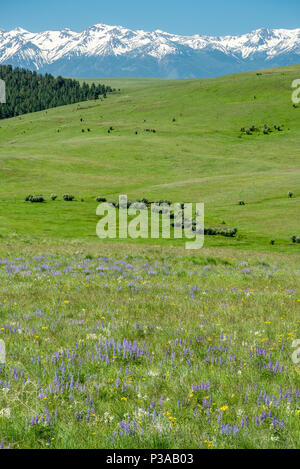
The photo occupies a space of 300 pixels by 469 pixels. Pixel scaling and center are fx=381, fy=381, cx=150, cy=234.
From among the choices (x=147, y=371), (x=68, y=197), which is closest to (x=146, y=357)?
(x=147, y=371)

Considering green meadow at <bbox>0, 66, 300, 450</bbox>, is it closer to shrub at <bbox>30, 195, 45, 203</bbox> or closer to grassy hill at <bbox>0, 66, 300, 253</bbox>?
grassy hill at <bbox>0, 66, 300, 253</bbox>

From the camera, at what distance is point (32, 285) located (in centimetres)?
1210

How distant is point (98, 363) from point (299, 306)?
265 inches

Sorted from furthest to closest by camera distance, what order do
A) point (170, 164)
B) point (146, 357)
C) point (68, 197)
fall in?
point (170, 164) < point (68, 197) < point (146, 357)

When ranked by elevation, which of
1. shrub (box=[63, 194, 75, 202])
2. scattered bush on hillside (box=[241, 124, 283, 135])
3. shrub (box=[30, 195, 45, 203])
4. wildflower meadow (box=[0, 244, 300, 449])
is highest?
scattered bush on hillside (box=[241, 124, 283, 135])

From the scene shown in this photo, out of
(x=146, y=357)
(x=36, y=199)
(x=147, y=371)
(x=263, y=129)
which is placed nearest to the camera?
(x=147, y=371)

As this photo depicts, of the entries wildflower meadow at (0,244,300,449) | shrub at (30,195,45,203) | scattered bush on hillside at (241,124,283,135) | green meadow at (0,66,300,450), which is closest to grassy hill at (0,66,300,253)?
scattered bush on hillside at (241,124,283,135)

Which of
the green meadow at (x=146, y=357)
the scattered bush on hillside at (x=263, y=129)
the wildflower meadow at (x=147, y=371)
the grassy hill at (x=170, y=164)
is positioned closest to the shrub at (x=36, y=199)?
the grassy hill at (x=170, y=164)

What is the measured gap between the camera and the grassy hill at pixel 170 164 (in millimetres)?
51844

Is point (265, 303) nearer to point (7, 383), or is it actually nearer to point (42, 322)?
point (42, 322)

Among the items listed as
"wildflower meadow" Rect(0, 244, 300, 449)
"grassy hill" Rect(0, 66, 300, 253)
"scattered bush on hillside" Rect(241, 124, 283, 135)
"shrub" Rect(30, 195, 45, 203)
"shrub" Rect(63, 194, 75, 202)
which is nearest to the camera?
"wildflower meadow" Rect(0, 244, 300, 449)

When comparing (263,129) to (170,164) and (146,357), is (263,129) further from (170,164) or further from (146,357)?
(146,357)

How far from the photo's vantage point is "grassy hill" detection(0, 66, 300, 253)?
5184 cm

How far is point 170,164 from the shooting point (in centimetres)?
10812
